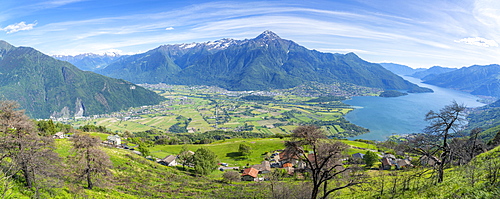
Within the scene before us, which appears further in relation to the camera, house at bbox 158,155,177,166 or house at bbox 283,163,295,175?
house at bbox 158,155,177,166

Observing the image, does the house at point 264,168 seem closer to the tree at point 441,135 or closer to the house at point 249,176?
the house at point 249,176

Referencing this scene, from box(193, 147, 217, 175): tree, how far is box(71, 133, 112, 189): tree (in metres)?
25.1

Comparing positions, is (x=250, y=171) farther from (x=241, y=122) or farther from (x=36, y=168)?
(x=241, y=122)

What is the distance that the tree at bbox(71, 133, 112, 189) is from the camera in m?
23.0

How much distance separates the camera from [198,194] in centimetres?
3366

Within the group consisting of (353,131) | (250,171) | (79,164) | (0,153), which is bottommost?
(353,131)

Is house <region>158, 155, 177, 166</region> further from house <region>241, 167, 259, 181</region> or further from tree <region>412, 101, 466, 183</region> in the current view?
tree <region>412, 101, 466, 183</region>

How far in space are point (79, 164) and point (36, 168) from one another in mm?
6559

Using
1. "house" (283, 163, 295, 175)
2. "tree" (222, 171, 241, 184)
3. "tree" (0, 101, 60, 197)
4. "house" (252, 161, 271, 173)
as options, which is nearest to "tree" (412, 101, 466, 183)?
"tree" (0, 101, 60, 197)

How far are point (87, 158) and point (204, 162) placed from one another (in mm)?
27114

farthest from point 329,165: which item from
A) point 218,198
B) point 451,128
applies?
point 218,198

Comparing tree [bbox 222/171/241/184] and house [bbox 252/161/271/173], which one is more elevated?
tree [bbox 222/171/241/184]

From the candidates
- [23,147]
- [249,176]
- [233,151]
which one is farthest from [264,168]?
[23,147]

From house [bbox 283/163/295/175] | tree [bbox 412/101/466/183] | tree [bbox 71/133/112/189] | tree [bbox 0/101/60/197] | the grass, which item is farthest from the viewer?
the grass
